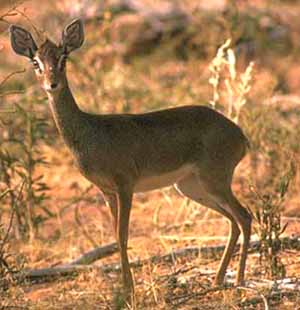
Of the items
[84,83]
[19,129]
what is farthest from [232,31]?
[19,129]

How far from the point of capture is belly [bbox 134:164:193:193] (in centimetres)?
667

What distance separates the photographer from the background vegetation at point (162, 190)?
6.56 meters

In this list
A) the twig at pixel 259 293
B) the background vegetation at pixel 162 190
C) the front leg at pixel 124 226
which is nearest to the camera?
the twig at pixel 259 293

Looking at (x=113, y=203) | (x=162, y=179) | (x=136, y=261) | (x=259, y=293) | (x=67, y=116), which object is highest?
(x=67, y=116)

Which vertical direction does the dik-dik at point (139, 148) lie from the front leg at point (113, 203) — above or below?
above

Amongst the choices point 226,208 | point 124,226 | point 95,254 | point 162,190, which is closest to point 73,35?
point 124,226

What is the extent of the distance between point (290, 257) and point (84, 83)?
4.33 metres

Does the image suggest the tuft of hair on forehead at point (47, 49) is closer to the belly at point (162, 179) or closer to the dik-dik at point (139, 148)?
the dik-dik at point (139, 148)

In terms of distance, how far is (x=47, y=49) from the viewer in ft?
20.7

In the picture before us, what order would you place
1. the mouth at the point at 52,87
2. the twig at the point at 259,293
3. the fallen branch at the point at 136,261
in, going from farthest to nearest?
the fallen branch at the point at 136,261, the mouth at the point at 52,87, the twig at the point at 259,293

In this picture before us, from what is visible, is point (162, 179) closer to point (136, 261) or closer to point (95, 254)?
point (136, 261)

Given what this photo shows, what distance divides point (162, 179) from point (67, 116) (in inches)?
30.7

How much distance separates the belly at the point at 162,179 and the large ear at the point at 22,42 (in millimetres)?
1112

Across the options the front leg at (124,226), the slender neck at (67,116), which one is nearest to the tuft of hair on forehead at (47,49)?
the slender neck at (67,116)
